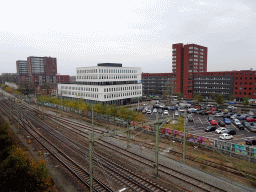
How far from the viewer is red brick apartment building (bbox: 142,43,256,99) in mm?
72000

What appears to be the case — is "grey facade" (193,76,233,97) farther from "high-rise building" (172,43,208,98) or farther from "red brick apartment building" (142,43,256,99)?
"high-rise building" (172,43,208,98)

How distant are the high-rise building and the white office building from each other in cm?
2268

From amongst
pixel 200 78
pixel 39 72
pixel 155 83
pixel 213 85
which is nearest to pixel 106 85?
pixel 200 78

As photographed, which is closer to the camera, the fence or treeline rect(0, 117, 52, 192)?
treeline rect(0, 117, 52, 192)

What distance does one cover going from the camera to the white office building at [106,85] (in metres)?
65.0

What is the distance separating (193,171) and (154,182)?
199 inches

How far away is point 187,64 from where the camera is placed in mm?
86250

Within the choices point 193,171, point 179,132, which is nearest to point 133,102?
point 179,132

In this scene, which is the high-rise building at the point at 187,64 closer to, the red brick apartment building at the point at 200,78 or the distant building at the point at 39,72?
the red brick apartment building at the point at 200,78

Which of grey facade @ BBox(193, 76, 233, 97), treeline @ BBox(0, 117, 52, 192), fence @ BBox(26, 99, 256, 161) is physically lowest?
fence @ BBox(26, 99, 256, 161)

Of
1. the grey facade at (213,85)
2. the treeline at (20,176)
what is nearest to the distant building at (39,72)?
the grey facade at (213,85)

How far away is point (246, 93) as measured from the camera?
71375 mm

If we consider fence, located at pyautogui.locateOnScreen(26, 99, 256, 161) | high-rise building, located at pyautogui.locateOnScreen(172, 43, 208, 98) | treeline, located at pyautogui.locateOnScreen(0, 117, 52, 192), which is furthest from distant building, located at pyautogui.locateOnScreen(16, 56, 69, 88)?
treeline, located at pyautogui.locateOnScreen(0, 117, 52, 192)

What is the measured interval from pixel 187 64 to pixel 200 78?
9503mm
